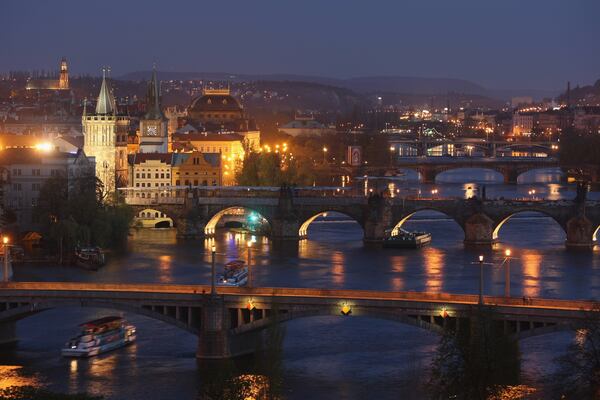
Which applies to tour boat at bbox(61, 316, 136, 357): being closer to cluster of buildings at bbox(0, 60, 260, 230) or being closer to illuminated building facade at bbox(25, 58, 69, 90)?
cluster of buildings at bbox(0, 60, 260, 230)

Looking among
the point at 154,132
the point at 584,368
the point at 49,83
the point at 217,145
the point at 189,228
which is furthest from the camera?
the point at 49,83

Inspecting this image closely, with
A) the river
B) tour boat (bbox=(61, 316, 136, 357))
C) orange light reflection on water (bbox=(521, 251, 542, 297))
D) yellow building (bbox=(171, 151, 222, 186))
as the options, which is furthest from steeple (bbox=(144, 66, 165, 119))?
tour boat (bbox=(61, 316, 136, 357))

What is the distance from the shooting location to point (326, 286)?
36188mm

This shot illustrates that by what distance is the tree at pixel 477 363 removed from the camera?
23859 millimetres

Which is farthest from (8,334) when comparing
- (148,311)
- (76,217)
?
(76,217)

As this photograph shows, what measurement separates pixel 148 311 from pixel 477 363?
20.9 feet

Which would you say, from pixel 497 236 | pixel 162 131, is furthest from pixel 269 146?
pixel 497 236

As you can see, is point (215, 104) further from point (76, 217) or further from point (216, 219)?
point (76, 217)

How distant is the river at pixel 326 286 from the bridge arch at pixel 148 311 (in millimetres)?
672

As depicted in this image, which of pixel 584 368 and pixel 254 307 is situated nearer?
pixel 584 368

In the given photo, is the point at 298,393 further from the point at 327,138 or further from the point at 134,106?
the point at 327,138

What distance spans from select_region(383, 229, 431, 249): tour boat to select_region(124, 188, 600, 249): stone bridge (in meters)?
0.87

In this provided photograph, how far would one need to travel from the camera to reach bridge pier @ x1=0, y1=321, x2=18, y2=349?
97.2 ft

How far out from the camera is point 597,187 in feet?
235
